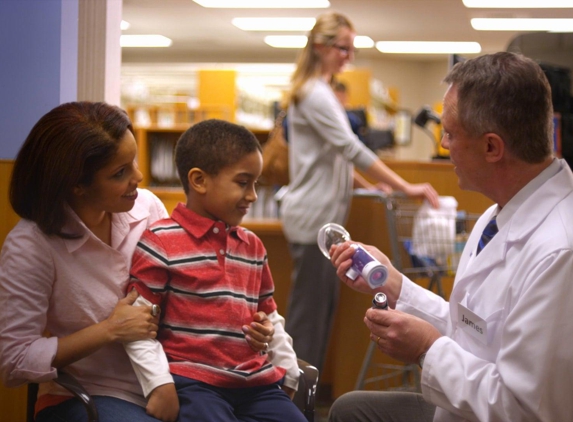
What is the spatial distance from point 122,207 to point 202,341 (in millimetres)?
374

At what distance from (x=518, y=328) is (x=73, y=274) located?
0.98m

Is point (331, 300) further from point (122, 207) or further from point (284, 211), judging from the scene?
point (122, 207)

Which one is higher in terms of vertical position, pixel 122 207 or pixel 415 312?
pixel 122 207

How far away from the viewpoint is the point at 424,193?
122 inches

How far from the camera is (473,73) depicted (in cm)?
146

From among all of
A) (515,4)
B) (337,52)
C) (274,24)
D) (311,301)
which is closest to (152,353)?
(311,301)

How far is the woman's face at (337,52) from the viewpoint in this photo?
3.17 metres

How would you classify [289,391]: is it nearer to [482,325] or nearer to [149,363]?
[149,363]

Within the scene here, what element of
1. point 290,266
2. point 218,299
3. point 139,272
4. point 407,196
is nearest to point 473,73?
point 218,299

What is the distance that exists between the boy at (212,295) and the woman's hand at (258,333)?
0.02m

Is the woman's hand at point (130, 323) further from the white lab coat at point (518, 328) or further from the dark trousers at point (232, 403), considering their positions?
the white lab coat at point (518, 328)

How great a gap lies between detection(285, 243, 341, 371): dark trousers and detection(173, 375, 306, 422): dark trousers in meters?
1.45

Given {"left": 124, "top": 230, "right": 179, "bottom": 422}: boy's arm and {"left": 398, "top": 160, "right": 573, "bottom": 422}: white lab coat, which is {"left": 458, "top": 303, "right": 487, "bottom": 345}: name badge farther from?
{"left": 124, "top": 230, "right": 179, "bottom": 422}: boy's arm

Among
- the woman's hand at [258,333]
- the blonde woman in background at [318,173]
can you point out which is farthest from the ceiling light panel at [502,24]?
the woman's hand at [258,333]
